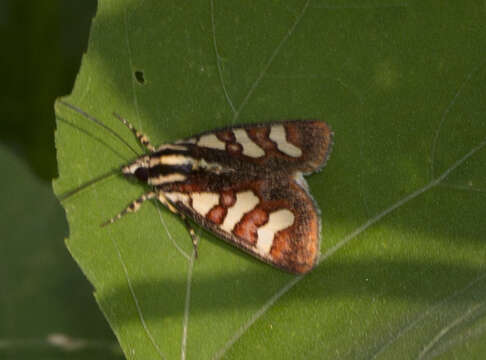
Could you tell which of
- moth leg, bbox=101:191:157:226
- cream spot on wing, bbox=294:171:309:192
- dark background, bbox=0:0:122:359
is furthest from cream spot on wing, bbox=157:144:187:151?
dark background, bbox=0:0:122:359

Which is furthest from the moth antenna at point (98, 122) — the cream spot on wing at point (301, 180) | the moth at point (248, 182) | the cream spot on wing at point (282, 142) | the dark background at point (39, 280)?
the dark background at point (39, 280)

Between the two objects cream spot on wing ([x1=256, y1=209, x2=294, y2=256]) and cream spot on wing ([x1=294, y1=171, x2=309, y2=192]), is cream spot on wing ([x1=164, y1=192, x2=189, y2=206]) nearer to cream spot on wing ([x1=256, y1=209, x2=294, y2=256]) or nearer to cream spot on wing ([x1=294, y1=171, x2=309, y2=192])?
cream spot on wing ([x1=256, y1=209, x2=294, y2=256])

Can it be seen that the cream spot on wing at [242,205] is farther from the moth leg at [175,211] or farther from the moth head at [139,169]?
the moth head at [139,169]

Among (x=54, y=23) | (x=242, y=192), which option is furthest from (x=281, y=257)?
(x=54, y=23)

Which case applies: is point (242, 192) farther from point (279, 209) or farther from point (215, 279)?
point (215, 279)

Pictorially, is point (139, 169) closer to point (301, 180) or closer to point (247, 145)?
point (247, 145)
